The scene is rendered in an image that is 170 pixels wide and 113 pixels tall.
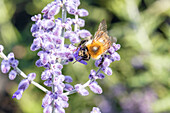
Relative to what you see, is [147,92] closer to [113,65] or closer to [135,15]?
[113,65]

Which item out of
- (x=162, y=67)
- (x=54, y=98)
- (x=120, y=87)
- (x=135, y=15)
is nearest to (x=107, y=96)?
(x=120, y=87)

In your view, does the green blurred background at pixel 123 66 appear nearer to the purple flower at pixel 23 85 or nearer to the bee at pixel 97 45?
the bee at pixel 97 45

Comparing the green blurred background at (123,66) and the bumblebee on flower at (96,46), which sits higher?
A: the green blurred background at (123,66)

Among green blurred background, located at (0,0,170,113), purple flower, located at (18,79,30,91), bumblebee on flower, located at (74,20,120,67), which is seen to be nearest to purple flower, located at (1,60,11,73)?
purple flower, located at (18,79,30,91)

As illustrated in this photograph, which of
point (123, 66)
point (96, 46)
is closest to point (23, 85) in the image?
point (96, 46)

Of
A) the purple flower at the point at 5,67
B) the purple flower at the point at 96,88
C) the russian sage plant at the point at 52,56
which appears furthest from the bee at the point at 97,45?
the purple flower at the point at 5,67

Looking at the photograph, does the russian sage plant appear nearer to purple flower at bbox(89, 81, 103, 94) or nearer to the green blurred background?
purple flower at bbox(89, 81, 103, 94)
